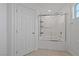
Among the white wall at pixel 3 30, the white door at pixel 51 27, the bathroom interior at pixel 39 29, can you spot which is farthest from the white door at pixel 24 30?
the white door at pixel 51 27

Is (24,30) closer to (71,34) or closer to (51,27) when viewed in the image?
(51,27)

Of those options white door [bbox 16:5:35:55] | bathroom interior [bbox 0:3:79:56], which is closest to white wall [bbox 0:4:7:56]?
bathroom interior [bbox 0:3:79:56]

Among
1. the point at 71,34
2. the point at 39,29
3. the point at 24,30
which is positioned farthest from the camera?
the point at 39,29

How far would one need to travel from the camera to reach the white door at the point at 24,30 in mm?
3593

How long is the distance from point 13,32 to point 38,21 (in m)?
1.80

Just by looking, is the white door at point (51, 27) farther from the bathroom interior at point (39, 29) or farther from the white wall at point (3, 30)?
the white wall at point (3, 30)

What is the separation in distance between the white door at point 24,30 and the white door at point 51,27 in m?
0.57

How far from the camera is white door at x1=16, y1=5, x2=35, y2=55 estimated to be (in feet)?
11.8

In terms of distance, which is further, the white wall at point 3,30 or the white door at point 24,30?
the white door at point 24,30

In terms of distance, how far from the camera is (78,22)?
12.0 ft

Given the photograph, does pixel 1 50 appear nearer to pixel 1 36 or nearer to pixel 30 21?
pixel 1 36

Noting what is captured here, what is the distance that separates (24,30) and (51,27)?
1.42m

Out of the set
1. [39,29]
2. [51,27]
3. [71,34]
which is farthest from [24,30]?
[71,34]

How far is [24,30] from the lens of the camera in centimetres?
401
